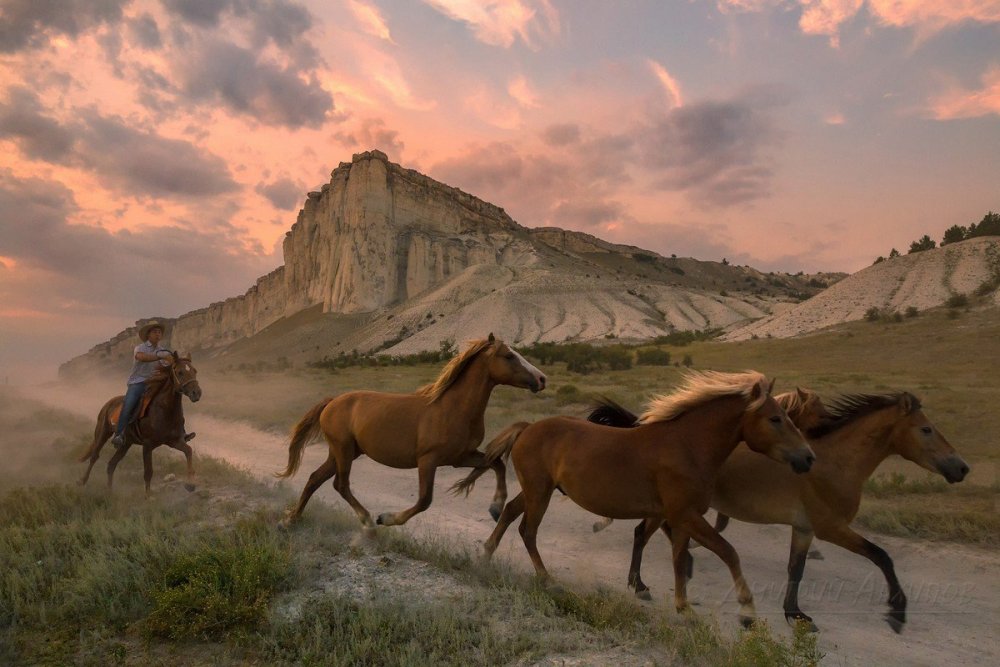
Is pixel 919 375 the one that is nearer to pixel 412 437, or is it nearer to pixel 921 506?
pixel 921 506

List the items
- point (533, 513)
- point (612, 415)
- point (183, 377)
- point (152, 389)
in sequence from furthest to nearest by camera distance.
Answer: point (152, 389) → point (183, 377) → point (612, 415) → point (533, 513)

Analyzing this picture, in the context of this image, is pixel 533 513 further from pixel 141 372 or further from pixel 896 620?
pixel 141 372

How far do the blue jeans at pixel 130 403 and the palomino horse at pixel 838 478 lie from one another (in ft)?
29.9

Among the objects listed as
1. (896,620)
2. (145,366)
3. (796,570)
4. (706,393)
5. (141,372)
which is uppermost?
(145,366)

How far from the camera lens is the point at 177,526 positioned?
24.7 feet

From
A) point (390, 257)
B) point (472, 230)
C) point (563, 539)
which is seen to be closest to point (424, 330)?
point (390, 257)

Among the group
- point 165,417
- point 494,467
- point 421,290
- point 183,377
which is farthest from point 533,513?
point 421,290

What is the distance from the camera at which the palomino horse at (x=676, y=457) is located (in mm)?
5191

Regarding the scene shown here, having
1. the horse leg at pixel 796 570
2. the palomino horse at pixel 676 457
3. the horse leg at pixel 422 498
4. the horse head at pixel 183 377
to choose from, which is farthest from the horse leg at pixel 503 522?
the horse head at pixel 183 377

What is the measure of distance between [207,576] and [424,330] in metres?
65.3

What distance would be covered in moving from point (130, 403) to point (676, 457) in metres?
8.93

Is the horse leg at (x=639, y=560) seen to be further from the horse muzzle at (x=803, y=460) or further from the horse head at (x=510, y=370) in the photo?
the horse head at (x=510, y=370)

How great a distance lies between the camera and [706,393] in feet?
18.3

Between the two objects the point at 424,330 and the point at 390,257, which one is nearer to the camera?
the point at 424,330
